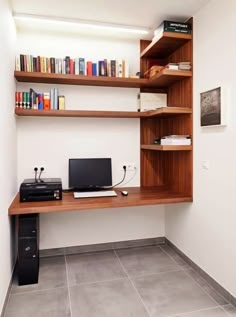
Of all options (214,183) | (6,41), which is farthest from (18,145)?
(214,183)

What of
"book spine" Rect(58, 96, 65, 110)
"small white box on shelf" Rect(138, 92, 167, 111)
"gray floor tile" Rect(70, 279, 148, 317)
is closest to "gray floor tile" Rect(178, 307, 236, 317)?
"gray floor tile" Rect(70, 279, 148, 317)

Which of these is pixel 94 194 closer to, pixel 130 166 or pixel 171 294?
pixel 130 166

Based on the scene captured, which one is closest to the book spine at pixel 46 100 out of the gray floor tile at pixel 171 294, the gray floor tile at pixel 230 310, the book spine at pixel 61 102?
the book spine at pixel 61 102

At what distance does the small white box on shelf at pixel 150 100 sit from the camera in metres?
3.14

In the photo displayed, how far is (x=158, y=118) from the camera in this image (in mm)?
3293

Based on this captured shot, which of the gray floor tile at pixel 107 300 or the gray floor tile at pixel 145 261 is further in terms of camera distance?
the gray floor tile at pixel 145 261

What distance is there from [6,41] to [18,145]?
1.14 m

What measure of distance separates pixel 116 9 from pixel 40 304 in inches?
110

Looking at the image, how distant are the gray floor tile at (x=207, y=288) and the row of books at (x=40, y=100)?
2.28 m

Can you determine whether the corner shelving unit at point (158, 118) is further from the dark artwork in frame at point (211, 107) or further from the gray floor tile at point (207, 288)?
the gray floor tile at point (207, 288)

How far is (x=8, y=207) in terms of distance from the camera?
224cm

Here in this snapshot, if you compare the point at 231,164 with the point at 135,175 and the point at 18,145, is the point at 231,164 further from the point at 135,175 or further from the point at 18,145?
the point at 18,145

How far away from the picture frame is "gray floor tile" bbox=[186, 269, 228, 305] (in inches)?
59.4

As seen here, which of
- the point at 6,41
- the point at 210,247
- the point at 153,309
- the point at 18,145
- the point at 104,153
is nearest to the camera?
the point at 153,309
